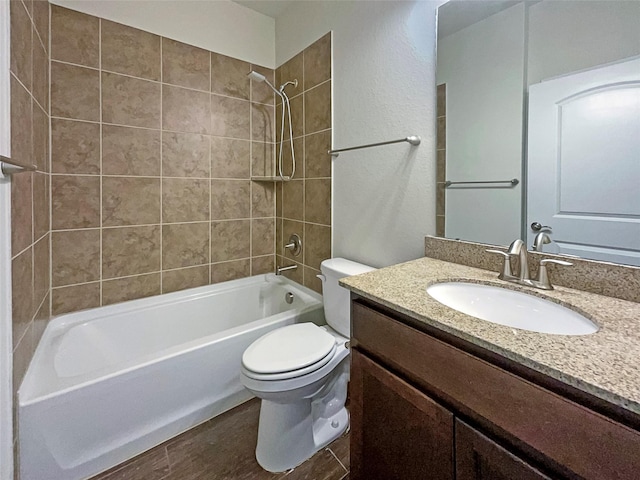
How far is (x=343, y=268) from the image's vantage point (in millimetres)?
1527

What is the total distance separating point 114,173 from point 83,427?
1.29 meters

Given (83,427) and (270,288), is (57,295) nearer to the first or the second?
(83,427)

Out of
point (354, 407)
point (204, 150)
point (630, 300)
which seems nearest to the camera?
point (630, 300)

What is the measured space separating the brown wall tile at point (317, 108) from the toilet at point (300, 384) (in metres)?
0.94

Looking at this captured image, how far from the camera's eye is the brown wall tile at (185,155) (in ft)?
6.10

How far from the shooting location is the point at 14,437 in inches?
38.6

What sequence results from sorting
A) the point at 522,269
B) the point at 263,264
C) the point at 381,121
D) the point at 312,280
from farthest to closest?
the point at 263,264 < the point at 312,280 < the point at 381,121 < the point at 522,269

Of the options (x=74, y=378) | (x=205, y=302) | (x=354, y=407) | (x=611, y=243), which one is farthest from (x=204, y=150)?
(x=611, y=243)

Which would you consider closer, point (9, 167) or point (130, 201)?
point (9, 167)

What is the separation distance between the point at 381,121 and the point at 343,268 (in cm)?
77

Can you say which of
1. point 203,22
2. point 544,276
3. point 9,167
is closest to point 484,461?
point 544,276

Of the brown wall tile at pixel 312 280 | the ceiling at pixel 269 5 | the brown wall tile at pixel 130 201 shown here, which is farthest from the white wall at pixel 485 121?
the brown wall tile at pixel 130 201

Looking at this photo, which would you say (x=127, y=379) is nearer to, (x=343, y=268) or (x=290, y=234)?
(x=343, y=268)

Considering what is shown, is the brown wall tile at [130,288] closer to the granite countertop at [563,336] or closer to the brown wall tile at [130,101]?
the brown wall tile at [130,101]
